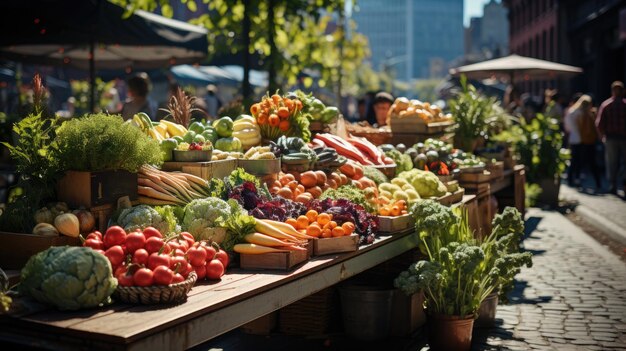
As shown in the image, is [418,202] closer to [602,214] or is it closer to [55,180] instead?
[55,180]

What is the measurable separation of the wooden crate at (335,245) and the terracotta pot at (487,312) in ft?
6.01

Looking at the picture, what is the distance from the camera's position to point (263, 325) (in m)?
6.66

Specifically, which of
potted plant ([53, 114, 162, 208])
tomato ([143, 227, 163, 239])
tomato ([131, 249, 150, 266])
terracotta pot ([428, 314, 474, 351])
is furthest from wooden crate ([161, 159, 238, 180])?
terracotta pot ([428, 314, 474, 351])

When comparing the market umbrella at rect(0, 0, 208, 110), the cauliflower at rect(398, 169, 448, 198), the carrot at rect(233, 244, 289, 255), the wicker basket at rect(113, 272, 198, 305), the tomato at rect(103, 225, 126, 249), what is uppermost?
the market umbrella at rect(0, 0, 208, 110)

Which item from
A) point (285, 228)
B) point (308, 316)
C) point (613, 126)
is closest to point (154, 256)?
point (285, 228)

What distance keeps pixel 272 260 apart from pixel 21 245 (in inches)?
56.3

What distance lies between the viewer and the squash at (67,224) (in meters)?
4.57

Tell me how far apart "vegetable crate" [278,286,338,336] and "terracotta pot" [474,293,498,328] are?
4.26ft

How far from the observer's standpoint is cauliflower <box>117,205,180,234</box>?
4.75 metres

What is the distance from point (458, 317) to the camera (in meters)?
6.03

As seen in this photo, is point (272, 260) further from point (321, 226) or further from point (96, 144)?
point (96, 144)

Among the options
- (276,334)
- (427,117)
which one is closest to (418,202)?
(276,334)

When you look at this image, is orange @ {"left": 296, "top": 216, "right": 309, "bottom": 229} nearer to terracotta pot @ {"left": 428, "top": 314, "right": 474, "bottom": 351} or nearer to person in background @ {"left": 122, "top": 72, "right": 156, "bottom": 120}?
terracotta pot @ {"left": 428, "top": 314, "right": 474, "bottom": 351}

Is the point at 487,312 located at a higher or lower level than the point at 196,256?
lower
